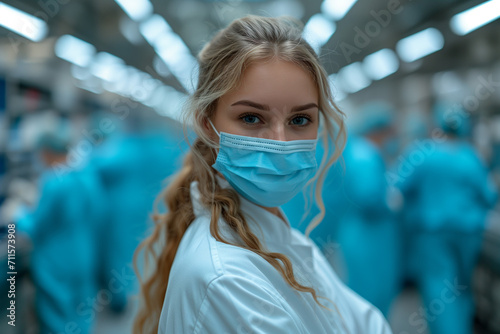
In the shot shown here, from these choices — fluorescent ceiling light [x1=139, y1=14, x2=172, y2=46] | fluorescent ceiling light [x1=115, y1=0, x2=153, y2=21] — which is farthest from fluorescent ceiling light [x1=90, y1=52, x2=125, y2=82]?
fluorescent ceiling light [x1=115, y1=0, x2=153, y2=21]

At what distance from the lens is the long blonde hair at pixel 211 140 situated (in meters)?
0.92

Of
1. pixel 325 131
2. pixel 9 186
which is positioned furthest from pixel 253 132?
pixel 9 186

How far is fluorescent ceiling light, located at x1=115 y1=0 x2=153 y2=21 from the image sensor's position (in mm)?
2434

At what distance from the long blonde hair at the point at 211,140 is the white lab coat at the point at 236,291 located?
33 millimetres

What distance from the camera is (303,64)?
0.96 meters

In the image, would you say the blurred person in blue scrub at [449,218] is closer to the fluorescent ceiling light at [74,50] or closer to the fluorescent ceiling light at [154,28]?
the fluorescent ceiling light at [154,28]

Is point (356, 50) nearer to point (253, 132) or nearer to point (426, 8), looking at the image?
point (426, 8)

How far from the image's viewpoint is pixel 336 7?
2848 millimetres

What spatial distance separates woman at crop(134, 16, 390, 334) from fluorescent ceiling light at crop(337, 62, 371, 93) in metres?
4.08

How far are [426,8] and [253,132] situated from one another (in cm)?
245

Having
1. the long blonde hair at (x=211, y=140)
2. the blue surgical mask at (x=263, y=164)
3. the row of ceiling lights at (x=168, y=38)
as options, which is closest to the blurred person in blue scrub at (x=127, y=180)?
the row of ceiling lights at (x=168, y=38)

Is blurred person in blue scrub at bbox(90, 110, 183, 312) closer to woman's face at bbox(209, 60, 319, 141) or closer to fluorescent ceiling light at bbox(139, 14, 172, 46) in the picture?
fluorescent ceiling light at bbox(139, 14, 172, 46)

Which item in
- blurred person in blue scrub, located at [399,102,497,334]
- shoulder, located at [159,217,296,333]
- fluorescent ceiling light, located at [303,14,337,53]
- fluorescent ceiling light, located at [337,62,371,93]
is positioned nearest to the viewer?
shoulder, located at [159,217,296,333]

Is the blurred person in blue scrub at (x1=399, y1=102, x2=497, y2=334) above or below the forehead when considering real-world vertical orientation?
below
